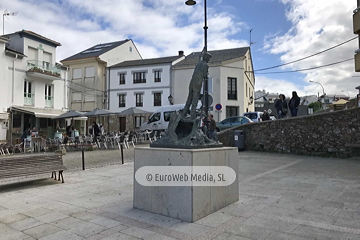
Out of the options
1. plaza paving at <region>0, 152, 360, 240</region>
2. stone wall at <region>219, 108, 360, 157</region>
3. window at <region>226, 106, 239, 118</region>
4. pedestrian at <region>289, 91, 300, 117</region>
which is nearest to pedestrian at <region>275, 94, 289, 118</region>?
pedestrian at <region>289, 91, 300, 117</region>

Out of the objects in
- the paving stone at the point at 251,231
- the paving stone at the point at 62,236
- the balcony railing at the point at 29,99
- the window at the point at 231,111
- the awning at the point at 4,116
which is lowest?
the paving stone at the point at 62,236

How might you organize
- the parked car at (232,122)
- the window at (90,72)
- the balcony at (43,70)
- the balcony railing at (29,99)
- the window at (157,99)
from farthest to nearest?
the window at (90,72)
the window at (157,99)
the balcony railing at (29,99)
the balcony at (43,70)
the parked car at (232,122)

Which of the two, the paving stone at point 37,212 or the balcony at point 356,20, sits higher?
the balcony at point 356,20

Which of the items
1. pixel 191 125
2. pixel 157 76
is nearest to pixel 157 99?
pixel 157 76

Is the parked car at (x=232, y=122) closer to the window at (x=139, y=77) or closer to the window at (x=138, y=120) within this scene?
the window at (x=138, y=120)

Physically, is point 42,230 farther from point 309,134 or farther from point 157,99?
point 157,99

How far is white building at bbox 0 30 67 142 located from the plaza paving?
16218 millimetres

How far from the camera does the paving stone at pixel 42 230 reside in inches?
144

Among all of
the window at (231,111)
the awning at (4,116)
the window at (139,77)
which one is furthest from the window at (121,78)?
the awning at (4,116)

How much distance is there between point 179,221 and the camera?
4.09 m

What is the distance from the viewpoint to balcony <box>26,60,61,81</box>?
869 inches

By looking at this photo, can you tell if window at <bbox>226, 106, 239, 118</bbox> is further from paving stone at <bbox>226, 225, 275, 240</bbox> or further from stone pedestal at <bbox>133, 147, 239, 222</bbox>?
paving stone at <bbox>226, 225, 275, 240</bbox>

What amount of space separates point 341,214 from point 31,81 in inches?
948

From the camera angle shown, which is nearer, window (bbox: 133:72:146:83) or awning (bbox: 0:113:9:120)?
awning (bbox: 0:113:9:120)
